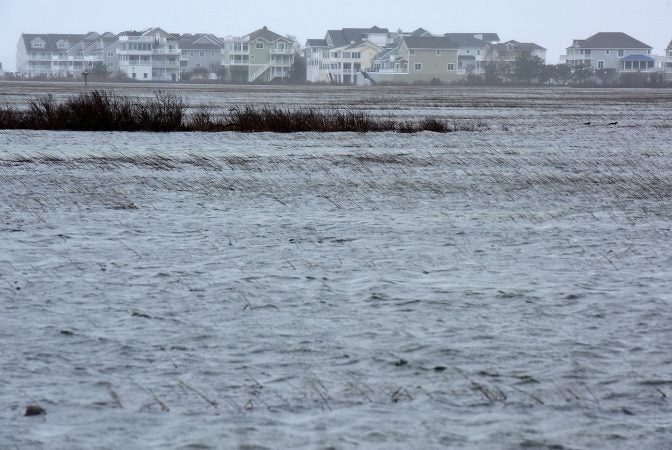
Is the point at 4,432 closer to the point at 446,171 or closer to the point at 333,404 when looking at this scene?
the point at 333,404

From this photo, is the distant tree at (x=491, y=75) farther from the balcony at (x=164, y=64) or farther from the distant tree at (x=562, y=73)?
the balcony at (x=164, y=64)

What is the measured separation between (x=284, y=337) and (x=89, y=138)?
18.9m

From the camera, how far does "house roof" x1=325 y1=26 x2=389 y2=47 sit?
16388 centimetres

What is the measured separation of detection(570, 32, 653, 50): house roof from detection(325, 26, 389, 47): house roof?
3292 cm

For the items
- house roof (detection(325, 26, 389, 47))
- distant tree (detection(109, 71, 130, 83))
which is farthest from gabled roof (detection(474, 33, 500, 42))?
distant tree (detection(109, 71, 130, 83))

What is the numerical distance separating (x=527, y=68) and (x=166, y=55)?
196 feet

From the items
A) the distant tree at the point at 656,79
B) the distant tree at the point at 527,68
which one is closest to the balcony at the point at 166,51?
the distant tree at the point at 527,68

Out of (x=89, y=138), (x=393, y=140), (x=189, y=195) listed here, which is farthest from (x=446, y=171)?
(x=89, y=138)

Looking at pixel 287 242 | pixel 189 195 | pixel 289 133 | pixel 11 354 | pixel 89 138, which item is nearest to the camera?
pixel 11 354

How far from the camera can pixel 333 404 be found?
512cm

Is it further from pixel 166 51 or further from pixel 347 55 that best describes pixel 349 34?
pixel 166 51

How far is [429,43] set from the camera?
142375mm

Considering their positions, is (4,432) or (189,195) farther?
(189,195)

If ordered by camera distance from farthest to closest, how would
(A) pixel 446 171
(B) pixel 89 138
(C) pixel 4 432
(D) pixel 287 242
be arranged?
1. (B) pixel 89 138
2. (A) pixel 446 171
3. (D) pixel 287 242
4. (C) pixel 4 432
